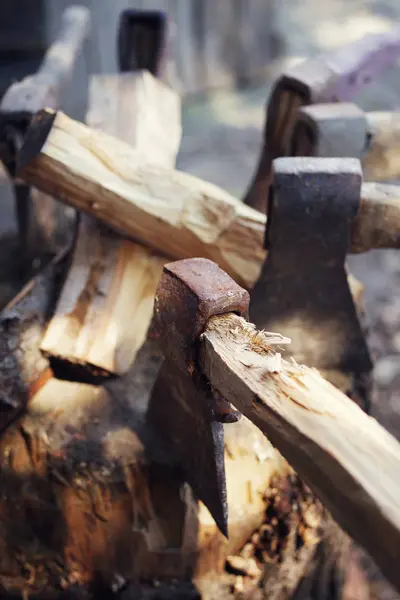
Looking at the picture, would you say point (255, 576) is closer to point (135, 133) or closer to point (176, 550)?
point (176, 550)

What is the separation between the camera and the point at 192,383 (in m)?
1.22

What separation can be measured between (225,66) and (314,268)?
406 centimetres

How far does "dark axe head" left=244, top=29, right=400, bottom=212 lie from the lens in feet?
6.53

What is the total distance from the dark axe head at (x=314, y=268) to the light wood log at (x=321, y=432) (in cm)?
40

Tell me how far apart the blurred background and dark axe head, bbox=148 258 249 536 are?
5.53ft

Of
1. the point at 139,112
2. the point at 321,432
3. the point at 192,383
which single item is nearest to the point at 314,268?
the point at 192,383

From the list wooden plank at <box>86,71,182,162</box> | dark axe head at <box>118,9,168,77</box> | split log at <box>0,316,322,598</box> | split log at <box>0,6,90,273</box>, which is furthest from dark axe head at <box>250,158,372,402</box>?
dark axe head at <box>118,9,168,77</box>

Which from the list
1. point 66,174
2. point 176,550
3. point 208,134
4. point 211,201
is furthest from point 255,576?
point 208,134

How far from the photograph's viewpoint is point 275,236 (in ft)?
4.53

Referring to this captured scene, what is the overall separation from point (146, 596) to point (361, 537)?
94 cm

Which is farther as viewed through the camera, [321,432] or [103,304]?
[103,304]

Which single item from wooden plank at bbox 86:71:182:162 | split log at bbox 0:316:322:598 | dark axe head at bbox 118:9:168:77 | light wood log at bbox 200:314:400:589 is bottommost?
split log at bbox 0:316:322:598

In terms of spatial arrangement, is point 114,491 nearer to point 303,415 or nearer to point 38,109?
point 303,415

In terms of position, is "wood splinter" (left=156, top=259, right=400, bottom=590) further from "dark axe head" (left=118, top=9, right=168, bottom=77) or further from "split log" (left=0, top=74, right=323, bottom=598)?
"dark axe head" (left=118, top=9, right=168, bottom=77)
